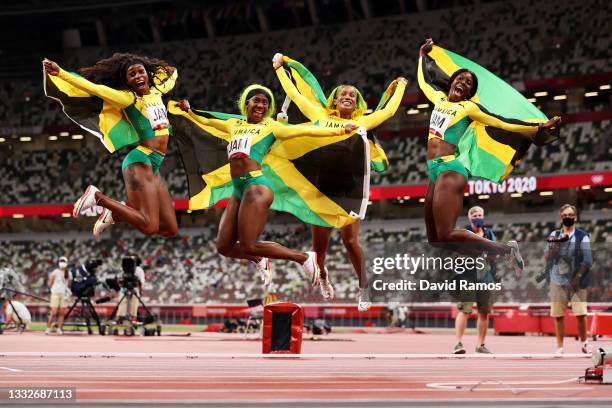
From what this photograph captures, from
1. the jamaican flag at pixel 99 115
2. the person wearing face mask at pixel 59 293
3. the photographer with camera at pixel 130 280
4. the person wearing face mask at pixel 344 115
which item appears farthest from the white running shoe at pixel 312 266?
the person wearing face mask at pixel 59 293

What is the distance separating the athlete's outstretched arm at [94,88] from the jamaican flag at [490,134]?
3.45 metres

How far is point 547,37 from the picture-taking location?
37.4m

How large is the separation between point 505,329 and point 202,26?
28.7 meters

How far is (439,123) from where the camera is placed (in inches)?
367

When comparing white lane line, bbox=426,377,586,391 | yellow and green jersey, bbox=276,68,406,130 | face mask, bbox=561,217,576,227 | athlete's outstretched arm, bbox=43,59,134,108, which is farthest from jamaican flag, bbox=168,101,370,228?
face mask, bbox=561,217,576,227

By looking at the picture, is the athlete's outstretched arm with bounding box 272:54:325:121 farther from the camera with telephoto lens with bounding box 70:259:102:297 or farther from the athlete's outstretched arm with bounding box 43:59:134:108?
the camera with telephoto lens with bounding box 70:259:102:297

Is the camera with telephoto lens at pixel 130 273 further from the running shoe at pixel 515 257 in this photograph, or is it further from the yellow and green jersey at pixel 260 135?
the running shoe at pixel 515 257

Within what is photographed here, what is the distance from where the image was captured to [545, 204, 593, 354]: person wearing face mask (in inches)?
439

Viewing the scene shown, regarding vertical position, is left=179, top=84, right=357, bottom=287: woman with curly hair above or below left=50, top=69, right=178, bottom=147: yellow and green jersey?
below

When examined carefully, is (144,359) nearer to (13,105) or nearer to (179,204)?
(179,204)

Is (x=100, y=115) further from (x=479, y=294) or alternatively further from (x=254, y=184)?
(x=479, y=294)

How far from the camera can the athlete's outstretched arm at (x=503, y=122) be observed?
9.48 meters

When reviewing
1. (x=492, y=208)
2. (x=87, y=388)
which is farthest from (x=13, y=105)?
(x=87, y=388)

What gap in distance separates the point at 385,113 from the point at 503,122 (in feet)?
4.23
